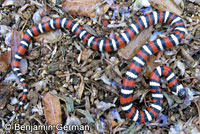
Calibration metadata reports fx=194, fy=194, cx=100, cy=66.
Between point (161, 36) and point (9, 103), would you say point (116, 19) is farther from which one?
point (9, 103)

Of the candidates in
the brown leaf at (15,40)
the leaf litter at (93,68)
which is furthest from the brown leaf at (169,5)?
the brown leaf at (15,40)

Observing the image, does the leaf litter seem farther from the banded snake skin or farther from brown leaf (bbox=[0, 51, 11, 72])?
the banded snake skin

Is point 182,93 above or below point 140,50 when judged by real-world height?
below

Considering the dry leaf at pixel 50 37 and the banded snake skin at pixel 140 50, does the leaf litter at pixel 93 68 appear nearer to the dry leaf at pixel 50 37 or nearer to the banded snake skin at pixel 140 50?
the dry leaf at pixel 50 37

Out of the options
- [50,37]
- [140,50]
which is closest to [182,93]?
[140,50]

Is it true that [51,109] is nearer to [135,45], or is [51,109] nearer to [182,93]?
[135,45]

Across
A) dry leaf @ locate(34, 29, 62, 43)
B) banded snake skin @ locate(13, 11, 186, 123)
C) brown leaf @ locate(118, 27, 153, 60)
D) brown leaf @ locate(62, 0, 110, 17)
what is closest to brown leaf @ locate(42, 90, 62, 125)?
banded snake skin @ locate(13, 11, 186, 123)
